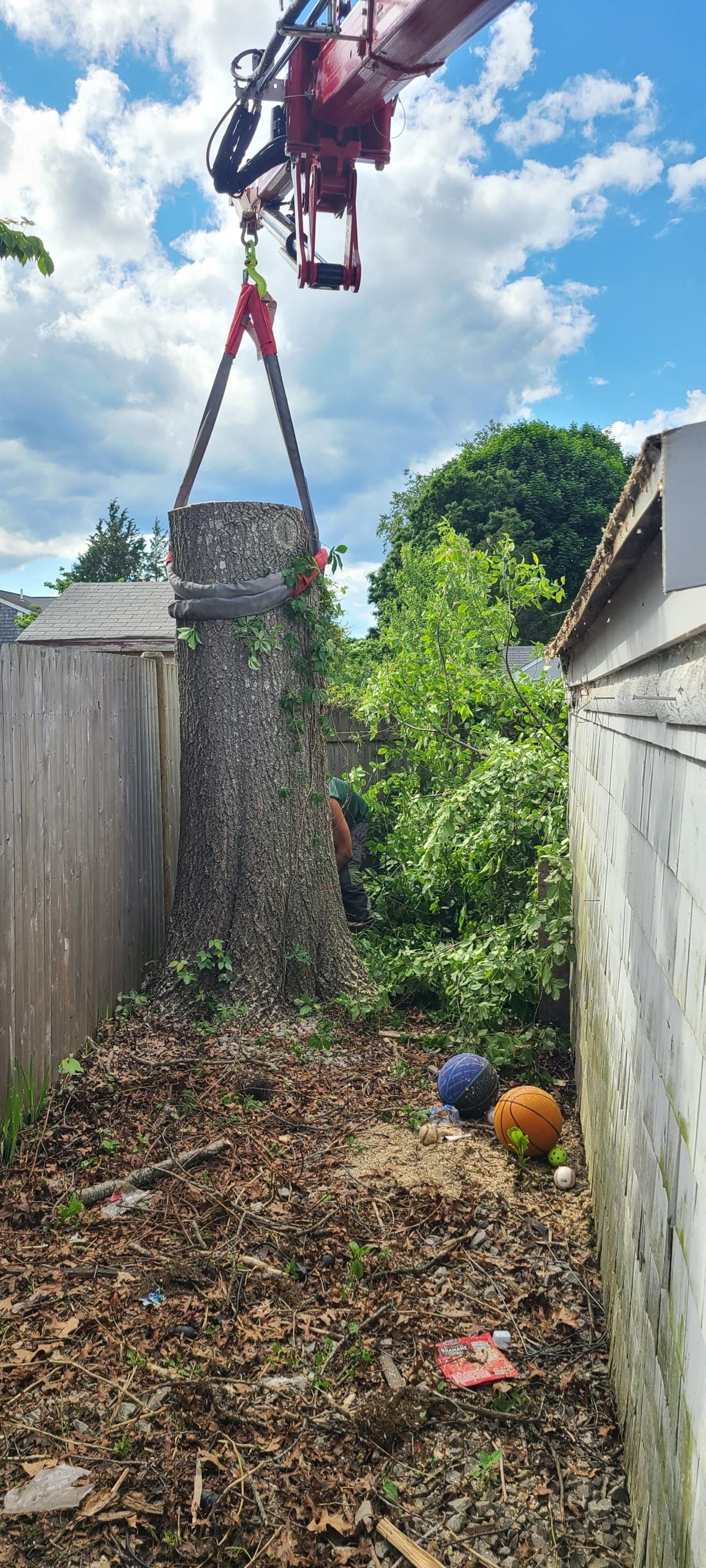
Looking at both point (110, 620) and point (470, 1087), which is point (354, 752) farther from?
point (110, 620)

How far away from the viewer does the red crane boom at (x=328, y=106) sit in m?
4.75

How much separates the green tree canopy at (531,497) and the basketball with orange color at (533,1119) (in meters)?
26.9

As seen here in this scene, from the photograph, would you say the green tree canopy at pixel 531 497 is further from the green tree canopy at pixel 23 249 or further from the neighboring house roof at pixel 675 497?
the neighboring house roof at pixel 675 497

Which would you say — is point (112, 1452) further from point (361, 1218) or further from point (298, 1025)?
point (298, 1025)

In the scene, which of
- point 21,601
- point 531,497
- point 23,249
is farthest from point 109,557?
point 23,249

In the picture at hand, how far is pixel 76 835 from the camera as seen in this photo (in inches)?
195

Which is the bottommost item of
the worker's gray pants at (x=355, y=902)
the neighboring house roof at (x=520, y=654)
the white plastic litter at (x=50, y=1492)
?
the white plastic litter at (x=50, y=1492)

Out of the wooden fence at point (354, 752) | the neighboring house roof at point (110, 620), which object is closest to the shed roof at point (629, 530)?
the wooden fence at point (354, 752)

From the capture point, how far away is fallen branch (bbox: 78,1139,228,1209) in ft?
12.5

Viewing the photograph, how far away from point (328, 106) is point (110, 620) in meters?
19.6

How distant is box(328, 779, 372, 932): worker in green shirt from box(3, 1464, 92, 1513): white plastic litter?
4.97 meters

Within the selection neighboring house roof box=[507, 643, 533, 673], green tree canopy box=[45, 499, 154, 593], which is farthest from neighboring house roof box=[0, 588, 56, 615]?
neighboring house roof box=[507, 643, 533, 673]

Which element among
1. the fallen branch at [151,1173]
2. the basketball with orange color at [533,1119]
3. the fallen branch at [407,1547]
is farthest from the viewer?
the basketball with orange color at [533,1119]

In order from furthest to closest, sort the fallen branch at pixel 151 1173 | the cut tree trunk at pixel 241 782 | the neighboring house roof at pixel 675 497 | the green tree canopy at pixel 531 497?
the green tree canopy at pixel 531 497
the cut tree trunk at pixel 241 782
the fallen branch at pixel 151 1173
the neighboring house roof at pixel 675 497
